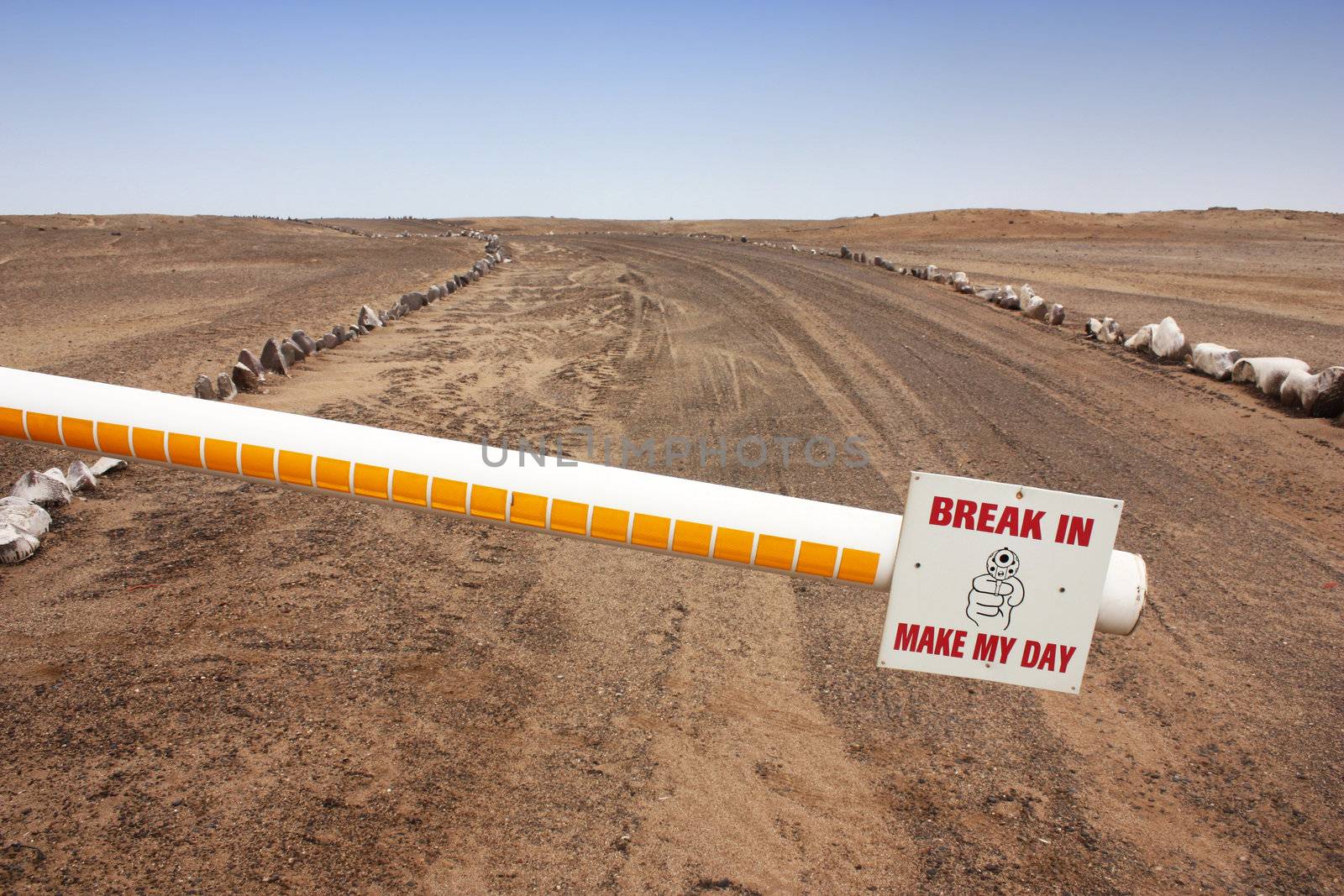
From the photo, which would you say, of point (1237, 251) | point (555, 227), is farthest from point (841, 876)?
point (555, 227)

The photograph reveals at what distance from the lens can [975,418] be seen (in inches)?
422

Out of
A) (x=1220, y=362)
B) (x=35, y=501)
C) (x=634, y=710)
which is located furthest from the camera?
(x=1220, y=362)

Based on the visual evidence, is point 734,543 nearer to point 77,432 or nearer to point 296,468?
point 296,468

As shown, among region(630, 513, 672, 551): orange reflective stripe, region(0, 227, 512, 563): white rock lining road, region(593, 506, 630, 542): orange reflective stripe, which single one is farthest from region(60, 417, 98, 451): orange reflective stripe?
region(0, 227, 512, 563): white rock lining road

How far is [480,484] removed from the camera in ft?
9.91

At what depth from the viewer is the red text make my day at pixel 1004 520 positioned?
275 cm

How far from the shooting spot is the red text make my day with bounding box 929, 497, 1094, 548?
2.75m

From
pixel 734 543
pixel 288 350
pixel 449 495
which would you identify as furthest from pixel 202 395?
pixel 734 543

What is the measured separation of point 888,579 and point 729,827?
1.76 metres

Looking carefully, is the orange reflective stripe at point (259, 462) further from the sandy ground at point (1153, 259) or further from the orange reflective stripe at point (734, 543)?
the sandy ground at point (1153, 259)

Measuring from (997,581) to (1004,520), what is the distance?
0.76 ft

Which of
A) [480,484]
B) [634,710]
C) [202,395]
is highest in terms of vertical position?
[480,484]

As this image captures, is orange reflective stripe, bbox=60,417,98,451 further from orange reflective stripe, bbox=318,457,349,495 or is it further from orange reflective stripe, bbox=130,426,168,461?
orange reflective stripe, bbox=318,457,349,495

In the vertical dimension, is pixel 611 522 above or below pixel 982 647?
above
